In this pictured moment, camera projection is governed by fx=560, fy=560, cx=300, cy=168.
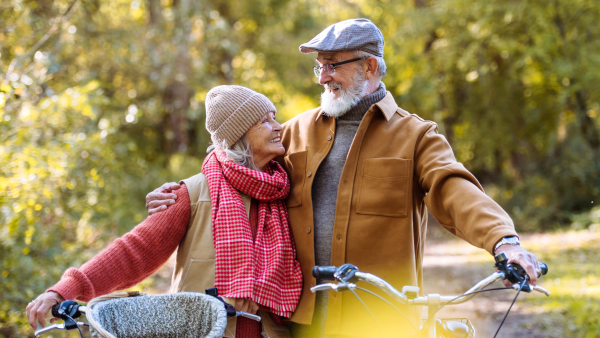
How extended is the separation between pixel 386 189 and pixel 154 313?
1.26 metres

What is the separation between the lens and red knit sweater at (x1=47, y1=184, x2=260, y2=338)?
2.55m

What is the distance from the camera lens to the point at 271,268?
2.76m

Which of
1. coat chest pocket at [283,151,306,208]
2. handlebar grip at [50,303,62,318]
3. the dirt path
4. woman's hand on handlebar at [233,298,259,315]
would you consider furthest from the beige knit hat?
the dirt path

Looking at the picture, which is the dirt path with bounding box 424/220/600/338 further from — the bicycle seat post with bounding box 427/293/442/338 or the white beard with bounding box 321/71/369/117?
the bicycle seat post with bounding box 427/293/442/338

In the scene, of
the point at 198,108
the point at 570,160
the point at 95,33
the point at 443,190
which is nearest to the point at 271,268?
the point at 443,190

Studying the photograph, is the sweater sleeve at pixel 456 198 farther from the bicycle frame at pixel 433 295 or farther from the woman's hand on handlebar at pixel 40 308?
the woman's hand on handlebar at pixel 40 308

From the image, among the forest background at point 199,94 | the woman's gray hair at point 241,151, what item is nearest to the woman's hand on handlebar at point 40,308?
the woman's gray hair at point 241,151

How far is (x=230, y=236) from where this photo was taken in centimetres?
270

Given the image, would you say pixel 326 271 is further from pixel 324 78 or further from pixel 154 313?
pixel 324 78

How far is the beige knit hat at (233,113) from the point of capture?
2.91m

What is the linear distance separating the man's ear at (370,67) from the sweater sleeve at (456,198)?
45cm

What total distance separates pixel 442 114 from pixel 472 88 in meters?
1.35

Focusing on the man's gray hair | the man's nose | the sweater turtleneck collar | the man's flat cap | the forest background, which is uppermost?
the man's flat cap

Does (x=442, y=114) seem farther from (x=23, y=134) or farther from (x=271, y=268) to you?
(x=271, y=268)
